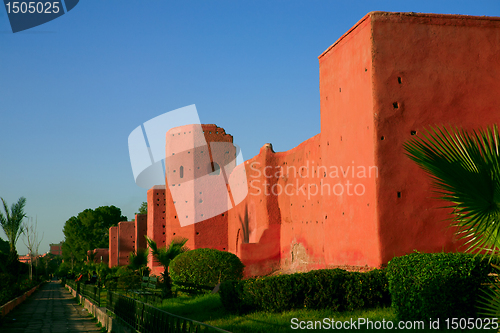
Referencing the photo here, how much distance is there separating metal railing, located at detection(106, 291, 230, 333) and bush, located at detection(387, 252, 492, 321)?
3.62 meters

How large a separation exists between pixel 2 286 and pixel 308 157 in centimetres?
1136

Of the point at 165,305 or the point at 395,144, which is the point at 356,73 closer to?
the point at 395,144

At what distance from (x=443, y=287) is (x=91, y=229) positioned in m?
65.4

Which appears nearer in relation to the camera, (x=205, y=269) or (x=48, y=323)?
(x=48, y=323)

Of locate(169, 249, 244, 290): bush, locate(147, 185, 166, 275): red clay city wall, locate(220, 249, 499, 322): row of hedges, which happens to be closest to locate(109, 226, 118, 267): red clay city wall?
locate(147, 185, 166, 275): red clay city wall

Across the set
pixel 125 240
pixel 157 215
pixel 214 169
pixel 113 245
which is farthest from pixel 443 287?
pixel 113 245

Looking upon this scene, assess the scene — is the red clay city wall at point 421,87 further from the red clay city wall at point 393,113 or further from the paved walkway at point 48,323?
the paved walkway at point 48,323

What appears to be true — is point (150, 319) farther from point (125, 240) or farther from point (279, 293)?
point (125, 240)

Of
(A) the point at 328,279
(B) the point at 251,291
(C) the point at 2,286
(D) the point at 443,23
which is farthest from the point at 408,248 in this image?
(C) the point at 2,286

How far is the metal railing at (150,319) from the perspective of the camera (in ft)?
15.1

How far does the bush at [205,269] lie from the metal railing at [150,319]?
4.34 metres

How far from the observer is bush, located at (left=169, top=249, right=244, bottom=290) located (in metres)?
13.9

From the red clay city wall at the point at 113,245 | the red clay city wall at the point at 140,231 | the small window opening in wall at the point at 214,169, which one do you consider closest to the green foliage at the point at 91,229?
the red clay city wall at the point at 113,245

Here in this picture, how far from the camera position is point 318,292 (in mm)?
8188
